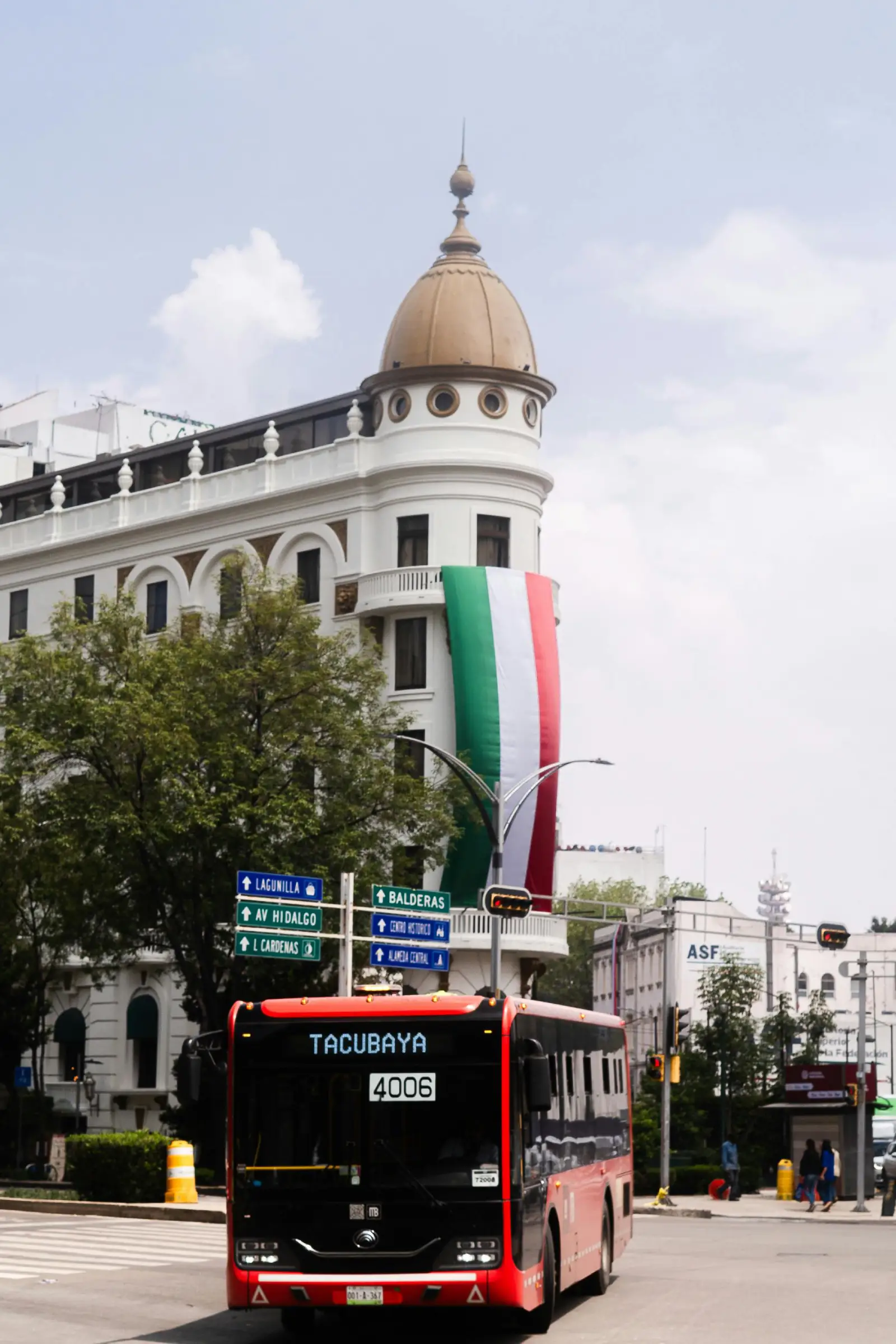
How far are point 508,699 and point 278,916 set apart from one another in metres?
20.2

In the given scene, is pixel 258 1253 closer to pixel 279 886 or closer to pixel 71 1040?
pixel 279 886

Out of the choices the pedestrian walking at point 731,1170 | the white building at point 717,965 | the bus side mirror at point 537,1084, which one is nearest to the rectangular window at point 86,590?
the pedestrian walking at point 731,1170

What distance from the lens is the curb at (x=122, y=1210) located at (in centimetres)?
3334

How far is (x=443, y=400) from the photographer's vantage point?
55.1 meters

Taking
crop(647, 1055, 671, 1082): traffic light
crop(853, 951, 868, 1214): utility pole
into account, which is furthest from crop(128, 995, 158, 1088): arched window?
crop(853, 951, 868, 1214): utility pole

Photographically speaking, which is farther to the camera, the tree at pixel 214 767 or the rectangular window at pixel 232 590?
the rectangular window at pixel 232 590

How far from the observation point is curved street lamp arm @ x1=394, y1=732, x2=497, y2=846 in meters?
42.0

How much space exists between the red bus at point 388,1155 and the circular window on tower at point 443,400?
130 feet

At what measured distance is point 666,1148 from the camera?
142 ft

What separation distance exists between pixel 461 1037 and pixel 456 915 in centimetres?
3601

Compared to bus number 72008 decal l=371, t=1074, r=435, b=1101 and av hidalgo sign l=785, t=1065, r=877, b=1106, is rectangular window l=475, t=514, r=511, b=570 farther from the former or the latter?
bus number 72008 decal l=371, t=1074, r=435, b=1101

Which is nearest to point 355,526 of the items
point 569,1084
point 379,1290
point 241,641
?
point 241,641

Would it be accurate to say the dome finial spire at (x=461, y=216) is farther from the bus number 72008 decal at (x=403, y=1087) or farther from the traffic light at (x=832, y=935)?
the bus number 72008 decal at (x=403, y=1087)

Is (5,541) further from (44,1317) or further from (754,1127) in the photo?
(44,1317)
